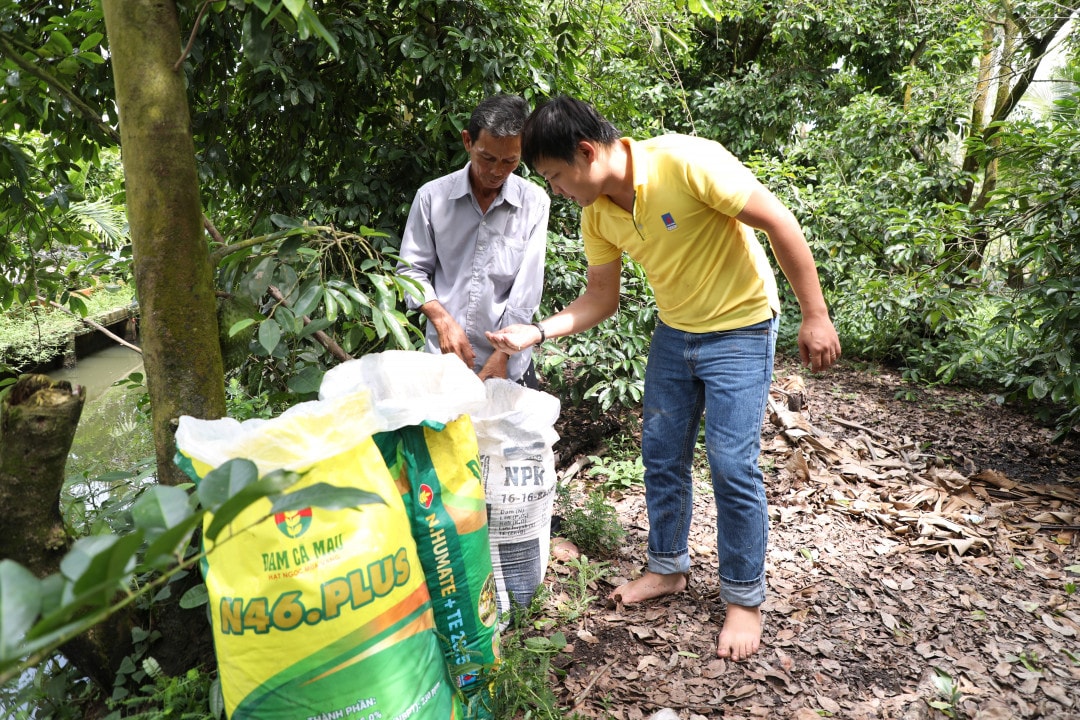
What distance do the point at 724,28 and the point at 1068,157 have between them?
573cm

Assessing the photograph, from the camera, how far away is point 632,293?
352 cm

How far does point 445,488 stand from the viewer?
1537 mm

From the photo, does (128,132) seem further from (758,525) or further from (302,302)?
(758,525)

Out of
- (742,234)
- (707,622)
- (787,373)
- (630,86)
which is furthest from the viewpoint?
(787,373)

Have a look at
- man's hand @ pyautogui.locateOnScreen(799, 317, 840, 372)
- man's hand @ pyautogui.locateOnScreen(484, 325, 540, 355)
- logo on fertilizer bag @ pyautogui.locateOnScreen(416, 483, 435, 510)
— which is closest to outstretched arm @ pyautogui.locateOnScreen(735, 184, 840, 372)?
man's hand @ pyautogui.locateOnScreen(799, 317, 840, 372)

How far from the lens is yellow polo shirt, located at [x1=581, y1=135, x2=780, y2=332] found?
5.79 ft

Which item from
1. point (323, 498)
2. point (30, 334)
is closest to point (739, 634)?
point (323, 498)

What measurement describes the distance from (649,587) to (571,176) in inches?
48.4

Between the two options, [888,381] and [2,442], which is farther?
[888,381]

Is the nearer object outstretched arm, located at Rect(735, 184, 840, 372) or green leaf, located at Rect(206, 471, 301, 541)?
green leaf, located at Rect(206, 471, 301, 541)

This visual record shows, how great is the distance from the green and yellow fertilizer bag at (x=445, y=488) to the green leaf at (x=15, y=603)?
0.92 metres

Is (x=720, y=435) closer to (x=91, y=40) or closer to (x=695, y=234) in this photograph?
(x=695, y=234)

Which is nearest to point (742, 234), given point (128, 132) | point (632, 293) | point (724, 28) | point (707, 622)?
point (707, 622)

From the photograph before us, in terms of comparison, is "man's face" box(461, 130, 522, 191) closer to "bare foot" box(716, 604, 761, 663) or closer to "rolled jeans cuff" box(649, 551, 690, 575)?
"rolled jeans cuff" box(649, 551, 690, 575)
